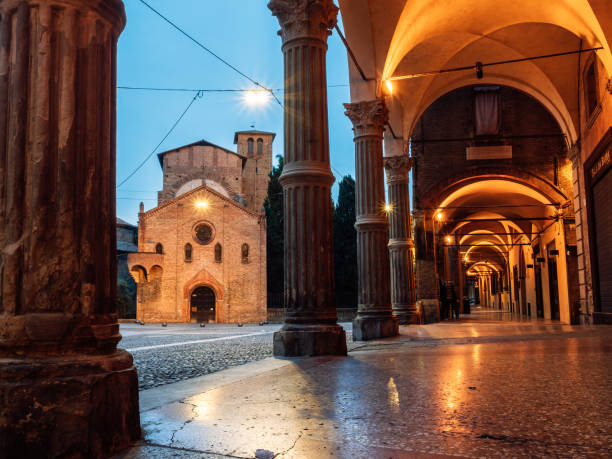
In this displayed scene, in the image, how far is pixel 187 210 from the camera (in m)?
35.9

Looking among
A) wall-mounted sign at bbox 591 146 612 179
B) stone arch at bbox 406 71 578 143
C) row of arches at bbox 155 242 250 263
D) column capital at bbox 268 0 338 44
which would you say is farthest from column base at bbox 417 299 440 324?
row of arches at bbox 155 242 250 263

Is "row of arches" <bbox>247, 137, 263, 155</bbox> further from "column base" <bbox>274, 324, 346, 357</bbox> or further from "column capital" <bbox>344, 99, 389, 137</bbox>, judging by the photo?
"column base" <bbox>274, 324, 346, 357</bbox>

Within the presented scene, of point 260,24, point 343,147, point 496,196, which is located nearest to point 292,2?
point 496,196

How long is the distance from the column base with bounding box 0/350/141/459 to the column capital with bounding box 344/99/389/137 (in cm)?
774

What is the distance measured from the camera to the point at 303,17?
18.9ft

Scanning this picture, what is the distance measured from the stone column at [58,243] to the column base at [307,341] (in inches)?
124

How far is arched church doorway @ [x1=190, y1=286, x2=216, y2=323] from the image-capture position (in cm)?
3521

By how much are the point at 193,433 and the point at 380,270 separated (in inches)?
267

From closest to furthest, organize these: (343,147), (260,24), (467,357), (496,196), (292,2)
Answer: (467,357) < (292,2) < (496,196) < (343,147) < (260,24)

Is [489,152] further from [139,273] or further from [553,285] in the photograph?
[139,273]

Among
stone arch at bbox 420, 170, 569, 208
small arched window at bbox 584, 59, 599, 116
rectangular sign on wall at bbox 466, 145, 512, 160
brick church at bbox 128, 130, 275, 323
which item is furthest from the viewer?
brick church at bbox 128, 130, 275, 323

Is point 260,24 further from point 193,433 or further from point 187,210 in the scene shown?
point 193,433

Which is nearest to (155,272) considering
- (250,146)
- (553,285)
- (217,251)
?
(217,251)

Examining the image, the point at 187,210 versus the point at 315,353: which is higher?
the point at 187,210
